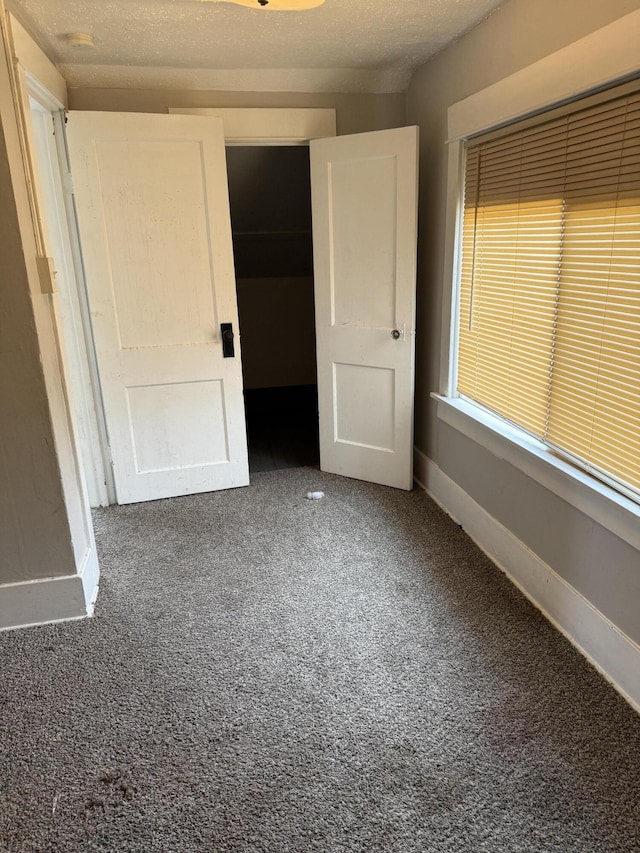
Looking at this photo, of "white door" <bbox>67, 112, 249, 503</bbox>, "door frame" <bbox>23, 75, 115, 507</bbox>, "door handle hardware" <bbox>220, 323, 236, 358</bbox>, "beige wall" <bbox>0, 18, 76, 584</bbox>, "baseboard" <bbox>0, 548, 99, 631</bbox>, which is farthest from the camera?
"door handle hardware" <bbox>220, 323, 236, 358</bbox>

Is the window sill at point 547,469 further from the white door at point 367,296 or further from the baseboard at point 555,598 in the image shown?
the white door at point 367,296

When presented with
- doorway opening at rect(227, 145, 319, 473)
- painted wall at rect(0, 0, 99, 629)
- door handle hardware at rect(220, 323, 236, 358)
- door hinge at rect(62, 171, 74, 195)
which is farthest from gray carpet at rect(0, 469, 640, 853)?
door hinge at rect(62, 171, 74, 195)

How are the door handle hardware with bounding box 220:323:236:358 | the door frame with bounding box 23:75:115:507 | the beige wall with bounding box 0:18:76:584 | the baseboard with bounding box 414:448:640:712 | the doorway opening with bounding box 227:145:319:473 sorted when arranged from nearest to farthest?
the baseboard with bounding box 414:448:640:712
the beige wall with bounding box 0:18:76:584
the door frame with bounding box 23:75:115:507
the door handle hardware with bounding box 220:323:236:358
the doorway opening with bounding box 227:145:319:473

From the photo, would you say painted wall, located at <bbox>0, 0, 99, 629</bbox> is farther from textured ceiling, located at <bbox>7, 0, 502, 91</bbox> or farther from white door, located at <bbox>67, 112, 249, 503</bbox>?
white door, located at <bbox>67, 112, 249, 503</bbox>

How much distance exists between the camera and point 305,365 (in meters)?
5.62

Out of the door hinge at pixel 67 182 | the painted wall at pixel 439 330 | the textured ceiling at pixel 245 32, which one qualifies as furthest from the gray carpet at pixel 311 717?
the textured ceiling at pixel 245 32

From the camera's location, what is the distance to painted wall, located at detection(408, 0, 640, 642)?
6.19 feet

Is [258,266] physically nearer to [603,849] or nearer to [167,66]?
[167,66]

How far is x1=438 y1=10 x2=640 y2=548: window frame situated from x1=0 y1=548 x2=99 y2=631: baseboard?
6.06ft

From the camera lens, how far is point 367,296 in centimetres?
→ 325

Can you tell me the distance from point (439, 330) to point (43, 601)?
226 centimetres

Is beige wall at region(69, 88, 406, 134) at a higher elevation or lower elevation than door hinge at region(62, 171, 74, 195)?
higher

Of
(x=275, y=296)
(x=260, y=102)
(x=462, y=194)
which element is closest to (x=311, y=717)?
(x=462, y=194)

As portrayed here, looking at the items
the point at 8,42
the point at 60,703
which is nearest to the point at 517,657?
the point at 60,703
